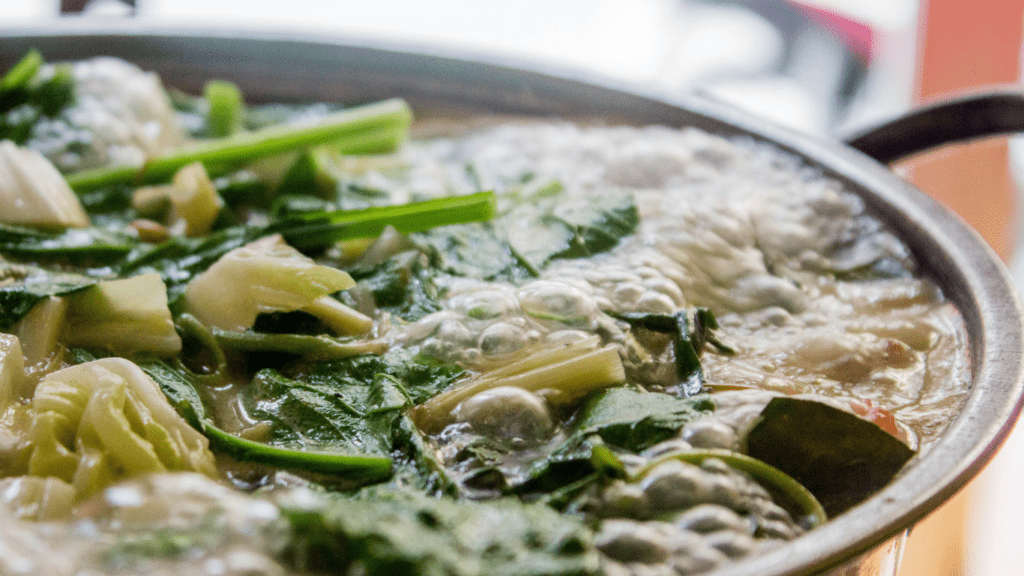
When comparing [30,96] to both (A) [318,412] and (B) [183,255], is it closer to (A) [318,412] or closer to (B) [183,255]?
(B) [183,255]

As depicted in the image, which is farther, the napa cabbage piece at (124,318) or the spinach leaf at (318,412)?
the napa cabbage piece at (124,318)

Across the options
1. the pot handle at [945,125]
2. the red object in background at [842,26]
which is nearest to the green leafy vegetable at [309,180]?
the pot handle at [945,125]

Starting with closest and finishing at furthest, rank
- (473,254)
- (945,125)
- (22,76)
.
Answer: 1. (473,254)
2. (945,125)
3. (22,76)

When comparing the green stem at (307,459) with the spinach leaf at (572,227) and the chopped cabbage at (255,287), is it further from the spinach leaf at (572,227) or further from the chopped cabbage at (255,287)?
the spinach leaf at (572,227)

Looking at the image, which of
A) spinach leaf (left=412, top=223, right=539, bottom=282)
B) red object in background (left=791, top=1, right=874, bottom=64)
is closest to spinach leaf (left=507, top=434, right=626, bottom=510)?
spinach leaf (left=412, top=223, right=539, bottom=282)

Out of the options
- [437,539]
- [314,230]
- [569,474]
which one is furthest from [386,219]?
[437,539]

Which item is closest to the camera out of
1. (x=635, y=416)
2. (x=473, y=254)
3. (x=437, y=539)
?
(x=437, y=539)

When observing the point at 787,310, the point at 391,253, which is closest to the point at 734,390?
the point at 787,310

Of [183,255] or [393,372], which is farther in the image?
[183,255]
